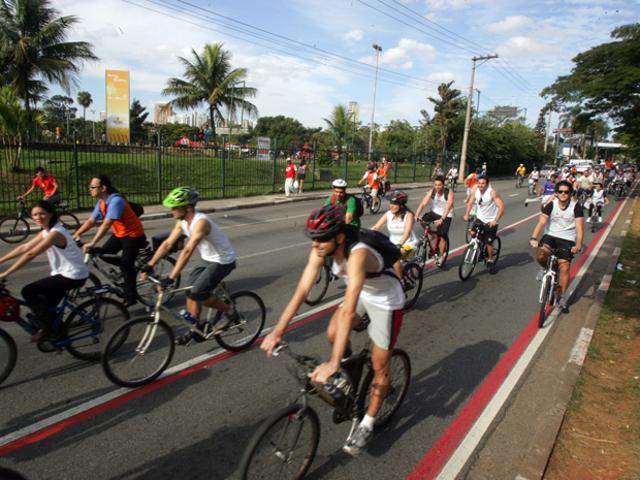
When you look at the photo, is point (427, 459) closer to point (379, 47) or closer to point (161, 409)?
point (161, 409)

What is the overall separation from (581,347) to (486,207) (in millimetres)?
3745

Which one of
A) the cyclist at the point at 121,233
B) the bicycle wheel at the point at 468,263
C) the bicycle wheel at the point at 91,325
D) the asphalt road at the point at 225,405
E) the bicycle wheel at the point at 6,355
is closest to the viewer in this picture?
the asphalt road at the point at 225,405

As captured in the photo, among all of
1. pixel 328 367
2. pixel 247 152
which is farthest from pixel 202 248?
pixel 247 152

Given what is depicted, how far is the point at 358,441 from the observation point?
A: 3209mm

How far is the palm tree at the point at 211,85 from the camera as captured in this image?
30.3 meters

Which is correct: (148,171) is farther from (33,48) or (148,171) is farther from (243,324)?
(243,324)

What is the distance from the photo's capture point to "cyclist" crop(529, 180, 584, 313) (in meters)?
6.53

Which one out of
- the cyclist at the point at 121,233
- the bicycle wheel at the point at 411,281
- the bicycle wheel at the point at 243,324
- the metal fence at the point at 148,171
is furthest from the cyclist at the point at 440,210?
the metal fence at the point at 148,171

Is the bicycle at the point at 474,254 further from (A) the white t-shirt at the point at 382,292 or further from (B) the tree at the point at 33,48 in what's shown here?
(B) the tree at the point at 33,48

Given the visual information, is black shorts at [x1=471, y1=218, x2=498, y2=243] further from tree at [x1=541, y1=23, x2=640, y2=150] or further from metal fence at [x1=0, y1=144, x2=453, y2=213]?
tree at [x1=541, y1=23, x2=640, y2=150]

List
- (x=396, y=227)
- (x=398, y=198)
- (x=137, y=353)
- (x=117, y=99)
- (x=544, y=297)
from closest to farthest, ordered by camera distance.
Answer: (x=137, y=353), (x=544, y=297), (x=398, y=198), (x=396, y=227), (x=117, y=99)

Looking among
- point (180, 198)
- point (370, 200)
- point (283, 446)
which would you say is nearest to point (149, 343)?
point (180, 198)

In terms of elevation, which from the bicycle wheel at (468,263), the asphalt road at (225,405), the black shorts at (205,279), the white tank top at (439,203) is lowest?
the asphalt road at (225,405)

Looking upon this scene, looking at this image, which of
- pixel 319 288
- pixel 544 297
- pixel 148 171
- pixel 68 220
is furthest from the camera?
pixel 148 171
